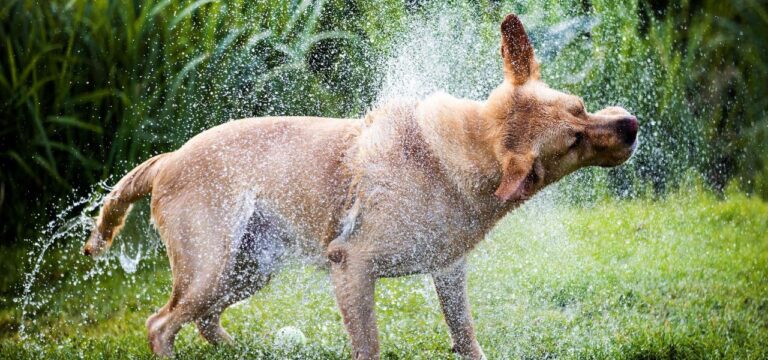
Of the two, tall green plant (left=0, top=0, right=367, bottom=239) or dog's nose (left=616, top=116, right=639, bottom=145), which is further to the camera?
tall green plant (left=0, top=0, right=367, bottom=239)

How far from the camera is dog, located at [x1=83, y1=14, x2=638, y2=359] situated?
3295 millimetres

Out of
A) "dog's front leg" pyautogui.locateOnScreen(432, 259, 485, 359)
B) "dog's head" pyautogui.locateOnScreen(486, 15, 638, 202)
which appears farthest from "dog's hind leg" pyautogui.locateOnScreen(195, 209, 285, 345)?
"dog's head" pyautogui.locateOnScreen(486, 15, 638, 202)

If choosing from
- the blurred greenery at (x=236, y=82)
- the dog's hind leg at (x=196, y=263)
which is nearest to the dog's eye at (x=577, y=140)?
the dog's hind leg at (x=196, y=263)

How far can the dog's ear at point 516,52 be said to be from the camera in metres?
3.37

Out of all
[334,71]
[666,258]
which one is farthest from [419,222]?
[334,71]

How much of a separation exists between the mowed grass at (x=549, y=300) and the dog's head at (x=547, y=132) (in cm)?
115

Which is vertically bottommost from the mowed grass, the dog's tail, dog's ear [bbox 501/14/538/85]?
the mowed grass

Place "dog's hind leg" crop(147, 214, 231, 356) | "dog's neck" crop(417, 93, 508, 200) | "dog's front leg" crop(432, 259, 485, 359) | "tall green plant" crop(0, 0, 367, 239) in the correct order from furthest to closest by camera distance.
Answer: "tall green plant" crop(0, 0, 367, 239), "dog's front leg" crop(432, 259, 485, 359), "dog's hind leg" crop(147, 214, 231, 356), "dog's neck" crop(417, 93, 508, 200)

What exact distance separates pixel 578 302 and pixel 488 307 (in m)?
0.47

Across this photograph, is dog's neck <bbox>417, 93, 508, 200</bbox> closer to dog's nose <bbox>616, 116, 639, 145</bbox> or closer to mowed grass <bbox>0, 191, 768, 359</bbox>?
dog's nose <bbox>616, 116, 639, 145</bbox>

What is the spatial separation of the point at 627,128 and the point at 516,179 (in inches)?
18.6

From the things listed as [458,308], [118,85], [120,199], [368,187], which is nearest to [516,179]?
[368,187]

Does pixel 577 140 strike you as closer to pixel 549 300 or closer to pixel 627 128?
pixel 627 128

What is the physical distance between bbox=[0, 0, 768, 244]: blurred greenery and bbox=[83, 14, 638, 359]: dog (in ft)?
6.80
